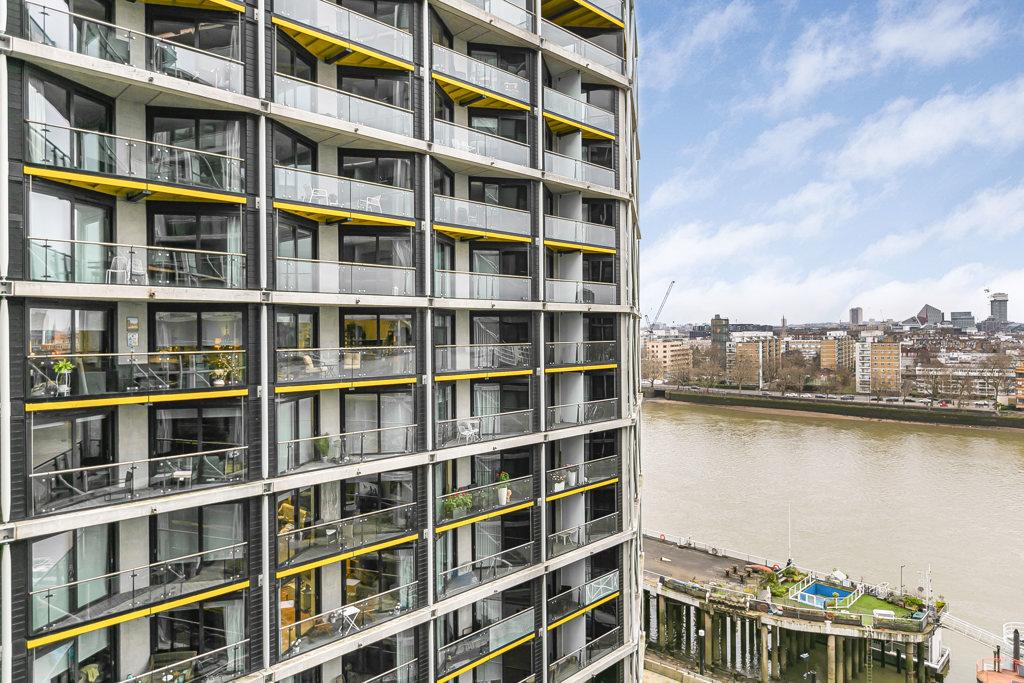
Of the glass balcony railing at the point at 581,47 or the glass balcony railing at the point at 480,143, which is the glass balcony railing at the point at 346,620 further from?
the glass balcony railing at the point at 581,47

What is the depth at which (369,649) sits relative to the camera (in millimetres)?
9922

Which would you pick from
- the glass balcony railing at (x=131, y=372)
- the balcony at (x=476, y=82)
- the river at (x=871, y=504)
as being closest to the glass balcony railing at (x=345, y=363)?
the glass balcony railing at (x=131, y=372)

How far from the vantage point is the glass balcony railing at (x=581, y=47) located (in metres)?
12.2

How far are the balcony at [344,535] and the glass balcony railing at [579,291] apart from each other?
490 centimetres

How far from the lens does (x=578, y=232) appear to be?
1273 cm

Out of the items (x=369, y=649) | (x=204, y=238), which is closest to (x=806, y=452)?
(x=369, y=649)

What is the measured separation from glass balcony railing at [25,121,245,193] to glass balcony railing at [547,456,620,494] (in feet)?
24.3

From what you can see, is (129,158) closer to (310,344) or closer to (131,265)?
(131,265)

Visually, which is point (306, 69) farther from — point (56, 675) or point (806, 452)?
point (806, 452)

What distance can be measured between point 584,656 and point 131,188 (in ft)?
36.4

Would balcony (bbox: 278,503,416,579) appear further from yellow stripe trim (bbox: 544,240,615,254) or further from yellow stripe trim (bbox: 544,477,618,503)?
yellow stripe trim (bbox: 544,240,615,254)

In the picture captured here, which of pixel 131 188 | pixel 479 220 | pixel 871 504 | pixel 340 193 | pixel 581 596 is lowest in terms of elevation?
pixel 871 504

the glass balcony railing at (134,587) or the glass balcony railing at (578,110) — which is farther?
the glass balcony railing at (578,110)

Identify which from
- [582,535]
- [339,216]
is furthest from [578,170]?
[582,535]
